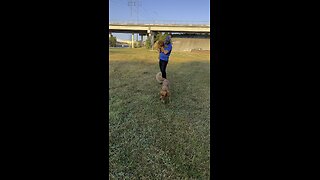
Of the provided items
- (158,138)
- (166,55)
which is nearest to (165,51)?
(166,55)

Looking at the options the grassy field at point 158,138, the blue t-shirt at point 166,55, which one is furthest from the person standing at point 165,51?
the grassy field at point 158,138

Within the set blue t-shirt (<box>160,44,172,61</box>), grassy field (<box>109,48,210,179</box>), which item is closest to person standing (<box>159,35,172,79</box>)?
blue t-shirt (<box>160,44,172,61</box>)

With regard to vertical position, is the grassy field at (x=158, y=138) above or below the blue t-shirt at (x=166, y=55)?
below

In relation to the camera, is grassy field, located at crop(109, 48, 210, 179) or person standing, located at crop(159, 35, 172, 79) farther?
person standing, located at crop(159, 35, 172, 79)

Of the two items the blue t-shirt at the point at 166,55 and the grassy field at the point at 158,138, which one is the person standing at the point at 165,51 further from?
the grassy field at the point at 158,138

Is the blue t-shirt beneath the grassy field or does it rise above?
above

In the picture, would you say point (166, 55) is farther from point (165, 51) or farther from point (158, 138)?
point (158, 138)

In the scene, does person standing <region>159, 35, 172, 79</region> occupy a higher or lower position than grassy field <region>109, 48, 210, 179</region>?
higher

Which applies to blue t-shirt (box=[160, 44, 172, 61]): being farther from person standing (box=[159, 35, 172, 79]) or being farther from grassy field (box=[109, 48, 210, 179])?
grassy field (box=[109, 48, 210, 179])

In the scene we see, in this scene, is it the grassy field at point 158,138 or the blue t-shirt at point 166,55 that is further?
the blue t-shirt at point 166,55

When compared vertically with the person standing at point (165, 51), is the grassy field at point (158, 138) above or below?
below
